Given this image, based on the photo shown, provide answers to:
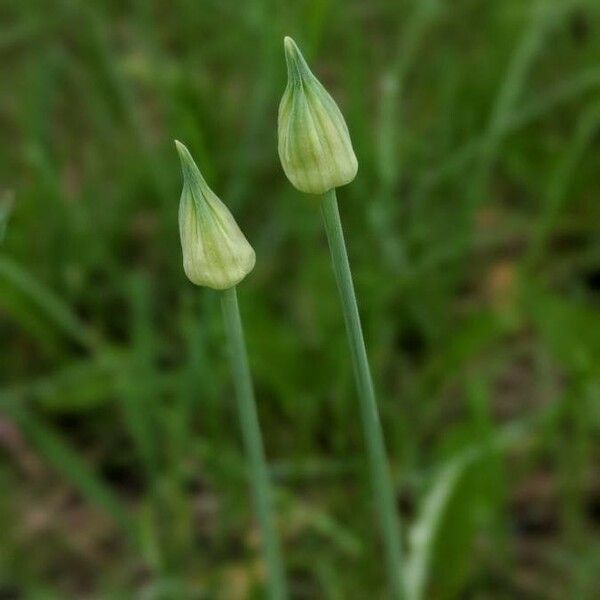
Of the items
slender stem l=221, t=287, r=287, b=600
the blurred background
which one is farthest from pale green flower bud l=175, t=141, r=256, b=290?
the blurred background

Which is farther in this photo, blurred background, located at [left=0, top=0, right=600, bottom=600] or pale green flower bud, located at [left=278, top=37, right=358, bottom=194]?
blurred background, located at [left=0, top=0, right=600, bottom=600]

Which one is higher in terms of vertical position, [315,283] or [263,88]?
[263,88]

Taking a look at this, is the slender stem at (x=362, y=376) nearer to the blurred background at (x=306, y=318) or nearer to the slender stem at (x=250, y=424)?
the slender stem at (x=250, y=424)

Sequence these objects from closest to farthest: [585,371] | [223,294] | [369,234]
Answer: [223,294], [585,371], [369,234]

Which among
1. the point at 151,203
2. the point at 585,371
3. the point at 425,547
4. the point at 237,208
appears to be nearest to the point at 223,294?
the point at 425,547

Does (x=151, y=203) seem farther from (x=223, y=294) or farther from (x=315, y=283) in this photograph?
(x=223, y=294)

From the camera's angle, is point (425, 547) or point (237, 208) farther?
point (237, 208)

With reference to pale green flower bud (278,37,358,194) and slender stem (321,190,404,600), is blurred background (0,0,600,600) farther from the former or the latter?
pale green flower bud (278,37,358,194)

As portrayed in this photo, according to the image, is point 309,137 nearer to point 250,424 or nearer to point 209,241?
point 209,241
